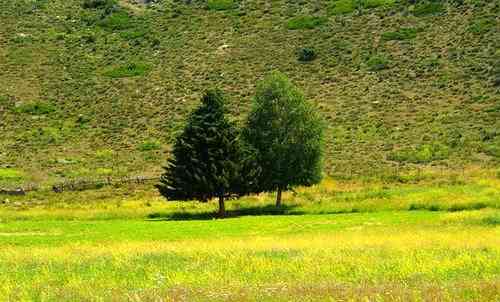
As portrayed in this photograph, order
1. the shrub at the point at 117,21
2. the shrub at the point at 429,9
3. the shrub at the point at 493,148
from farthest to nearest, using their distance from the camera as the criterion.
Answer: the shrub at the point at 117,21 < the shrub at the point at 429,9 < the shrub at the point at 493,148

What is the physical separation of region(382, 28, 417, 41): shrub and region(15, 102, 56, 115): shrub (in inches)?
2012

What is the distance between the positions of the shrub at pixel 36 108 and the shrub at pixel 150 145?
18.1 metres

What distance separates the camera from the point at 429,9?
11356 centimetres

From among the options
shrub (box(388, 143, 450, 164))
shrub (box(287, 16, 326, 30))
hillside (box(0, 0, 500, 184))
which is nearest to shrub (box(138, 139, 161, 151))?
hillside (box(0, 0, 500, 184))

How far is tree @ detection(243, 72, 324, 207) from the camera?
2265 inches

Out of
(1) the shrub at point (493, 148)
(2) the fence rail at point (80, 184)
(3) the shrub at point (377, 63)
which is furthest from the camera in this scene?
(3) the shrub at point (377, 63)

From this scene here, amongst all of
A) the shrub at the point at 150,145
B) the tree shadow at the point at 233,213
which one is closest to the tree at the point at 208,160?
the tree shadow at the point at 233,213

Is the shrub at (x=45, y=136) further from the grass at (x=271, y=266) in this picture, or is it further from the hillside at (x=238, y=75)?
the grass at (x=271, y=266)

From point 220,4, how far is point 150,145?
49762 mm

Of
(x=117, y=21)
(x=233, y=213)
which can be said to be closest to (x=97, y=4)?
(x=117, y=21)

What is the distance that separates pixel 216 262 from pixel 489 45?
87328 millimetres

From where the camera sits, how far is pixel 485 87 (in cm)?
9056

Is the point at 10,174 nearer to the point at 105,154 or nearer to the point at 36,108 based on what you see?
the point at 105,154

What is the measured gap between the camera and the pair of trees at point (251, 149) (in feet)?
179
